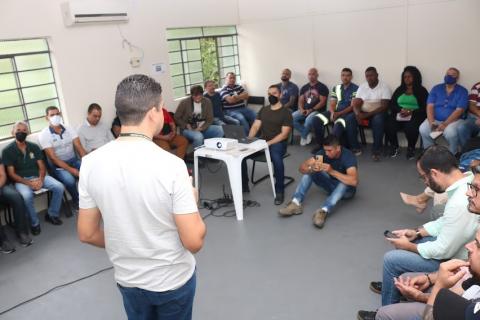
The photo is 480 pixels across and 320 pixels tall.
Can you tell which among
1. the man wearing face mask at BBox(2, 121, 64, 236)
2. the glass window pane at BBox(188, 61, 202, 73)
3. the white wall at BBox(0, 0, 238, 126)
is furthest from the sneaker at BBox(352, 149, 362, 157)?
the man wearing face mask at BBox(2, 121, 64, 236)

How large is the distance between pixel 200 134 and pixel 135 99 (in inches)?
187

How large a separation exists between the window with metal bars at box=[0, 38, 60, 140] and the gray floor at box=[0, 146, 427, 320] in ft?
4.66

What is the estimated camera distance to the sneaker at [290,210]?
4.15 m

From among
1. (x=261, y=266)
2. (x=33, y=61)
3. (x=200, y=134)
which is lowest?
(x=261, y=266)

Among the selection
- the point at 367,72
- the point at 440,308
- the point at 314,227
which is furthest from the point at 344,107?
the point at 440,308

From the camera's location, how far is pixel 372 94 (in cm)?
595

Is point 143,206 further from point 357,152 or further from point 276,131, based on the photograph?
point 357,152

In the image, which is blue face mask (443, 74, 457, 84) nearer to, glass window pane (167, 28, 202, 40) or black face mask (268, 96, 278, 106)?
black face mask (268, 96, 278, 106)

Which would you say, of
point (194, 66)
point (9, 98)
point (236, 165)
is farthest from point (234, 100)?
point (9, 98)

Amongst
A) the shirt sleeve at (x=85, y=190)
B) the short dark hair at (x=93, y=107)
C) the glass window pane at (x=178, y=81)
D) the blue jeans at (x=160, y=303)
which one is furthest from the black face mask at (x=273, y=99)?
the shirt sleeve at (x=85, y=190)

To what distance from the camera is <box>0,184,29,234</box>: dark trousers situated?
4133mm

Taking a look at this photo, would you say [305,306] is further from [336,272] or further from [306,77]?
[306,77]

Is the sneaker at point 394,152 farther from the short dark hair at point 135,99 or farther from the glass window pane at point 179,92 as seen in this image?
the short dark hair at point 135,99

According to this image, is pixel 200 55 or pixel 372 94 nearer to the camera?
pixel 372 94
